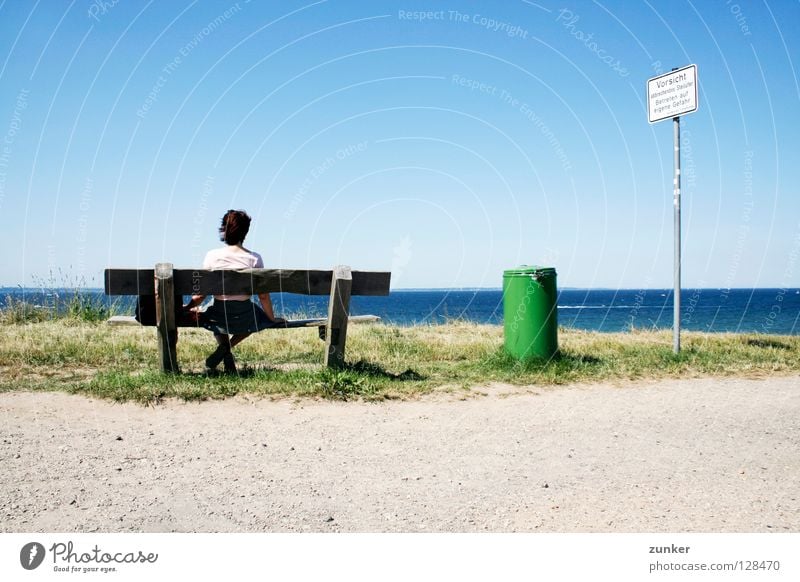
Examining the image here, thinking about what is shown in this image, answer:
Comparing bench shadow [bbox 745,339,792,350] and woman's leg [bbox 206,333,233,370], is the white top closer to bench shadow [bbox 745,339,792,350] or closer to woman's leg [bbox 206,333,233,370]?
woman's leg [bbox 206,333,233,370]

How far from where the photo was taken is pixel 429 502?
3.27m

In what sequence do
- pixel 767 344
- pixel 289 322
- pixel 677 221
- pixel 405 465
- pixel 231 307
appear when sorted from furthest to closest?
pixel 767 344 → pixel 677 221 → pixel 289 322 → pixel 231 307 → pixel 405 465

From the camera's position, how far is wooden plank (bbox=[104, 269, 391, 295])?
573cm

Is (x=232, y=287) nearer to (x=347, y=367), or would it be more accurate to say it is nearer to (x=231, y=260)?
(x=231, y=260)

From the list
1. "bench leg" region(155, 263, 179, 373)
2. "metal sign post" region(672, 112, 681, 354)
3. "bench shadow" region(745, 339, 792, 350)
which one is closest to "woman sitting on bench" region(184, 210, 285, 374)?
"bench leg" region(155, 263, 179, 373)

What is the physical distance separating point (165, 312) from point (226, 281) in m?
0.61

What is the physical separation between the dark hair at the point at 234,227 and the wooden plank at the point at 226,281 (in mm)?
579

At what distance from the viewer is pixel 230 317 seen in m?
6.08

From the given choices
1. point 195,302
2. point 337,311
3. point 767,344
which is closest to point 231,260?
point 195,302

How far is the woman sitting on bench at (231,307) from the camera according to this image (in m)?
6.07

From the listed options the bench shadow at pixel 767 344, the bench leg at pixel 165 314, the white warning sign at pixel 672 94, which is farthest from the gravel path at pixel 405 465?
the white warning sign at pixel 672 94

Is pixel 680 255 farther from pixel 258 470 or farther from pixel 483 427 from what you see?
pixel 258 470
